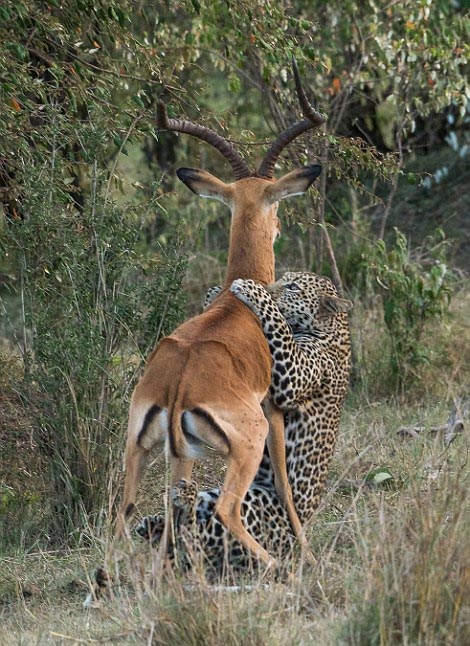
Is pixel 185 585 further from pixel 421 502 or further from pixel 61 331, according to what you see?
pixel 61 331

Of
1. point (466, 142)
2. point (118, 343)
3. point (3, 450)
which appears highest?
point (466, 142)

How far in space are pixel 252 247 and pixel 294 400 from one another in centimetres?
100

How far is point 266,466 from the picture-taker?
6496 mm

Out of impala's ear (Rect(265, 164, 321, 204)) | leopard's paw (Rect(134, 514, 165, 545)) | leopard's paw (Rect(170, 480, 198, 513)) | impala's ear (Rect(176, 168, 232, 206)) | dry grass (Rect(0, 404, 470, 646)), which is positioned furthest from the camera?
impala's ear (Rect(176, 168, 232, 206))

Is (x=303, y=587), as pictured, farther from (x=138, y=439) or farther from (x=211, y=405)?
(x=138, y=439)

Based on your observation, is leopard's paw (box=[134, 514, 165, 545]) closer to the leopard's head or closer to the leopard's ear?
the leopard's head

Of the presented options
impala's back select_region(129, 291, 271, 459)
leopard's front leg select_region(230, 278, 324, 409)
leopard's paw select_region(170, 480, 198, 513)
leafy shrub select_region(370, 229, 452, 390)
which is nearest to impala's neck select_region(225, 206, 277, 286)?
leopard's front leg select_region(230, 278, 324, 409)

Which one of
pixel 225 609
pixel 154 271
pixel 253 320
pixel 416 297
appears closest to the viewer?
pixel 225 609

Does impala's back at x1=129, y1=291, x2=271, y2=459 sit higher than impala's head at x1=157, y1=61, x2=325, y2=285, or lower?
lower

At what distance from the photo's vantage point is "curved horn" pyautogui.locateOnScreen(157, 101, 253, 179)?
22.1 ft

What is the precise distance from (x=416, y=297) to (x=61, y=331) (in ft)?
12.3

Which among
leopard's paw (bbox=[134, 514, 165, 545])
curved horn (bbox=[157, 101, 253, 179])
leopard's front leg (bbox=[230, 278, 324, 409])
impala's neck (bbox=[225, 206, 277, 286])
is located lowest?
leopard's paw (bbox=[134, 514, 165, 545])

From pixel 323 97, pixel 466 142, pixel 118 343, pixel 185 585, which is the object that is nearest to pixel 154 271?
pixel 118 343

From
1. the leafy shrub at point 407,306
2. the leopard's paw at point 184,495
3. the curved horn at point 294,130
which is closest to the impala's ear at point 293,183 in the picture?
the curved horn at point 294,130
